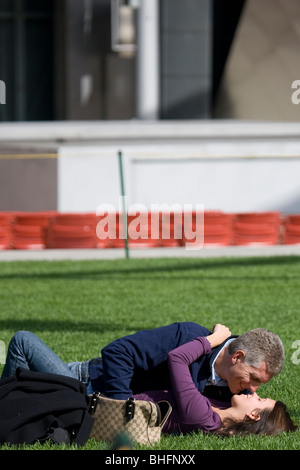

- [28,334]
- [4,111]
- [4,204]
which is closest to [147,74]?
[4,204]

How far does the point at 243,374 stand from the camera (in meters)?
4.76

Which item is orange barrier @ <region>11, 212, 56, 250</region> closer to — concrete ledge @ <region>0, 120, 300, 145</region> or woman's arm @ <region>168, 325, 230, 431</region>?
concrete ledge @ <region>0, 120, 300, 145</region>

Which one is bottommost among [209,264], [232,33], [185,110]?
[209,264]

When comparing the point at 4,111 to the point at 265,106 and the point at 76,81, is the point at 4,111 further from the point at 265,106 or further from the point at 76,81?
the point at 265,106

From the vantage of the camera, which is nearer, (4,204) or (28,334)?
(28,334)

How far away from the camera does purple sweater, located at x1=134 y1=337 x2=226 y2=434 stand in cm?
486

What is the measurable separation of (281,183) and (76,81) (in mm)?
12899

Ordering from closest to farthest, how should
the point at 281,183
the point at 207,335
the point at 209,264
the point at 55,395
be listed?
the point at 55,395 → the point at 207,335 → the point at 209,264 → the point at 281,183

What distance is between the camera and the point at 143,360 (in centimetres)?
499

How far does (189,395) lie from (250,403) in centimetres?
32

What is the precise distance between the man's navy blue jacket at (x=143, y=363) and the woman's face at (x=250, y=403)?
0.74ft

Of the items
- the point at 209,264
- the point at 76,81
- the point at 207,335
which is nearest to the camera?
the point at 207,335
